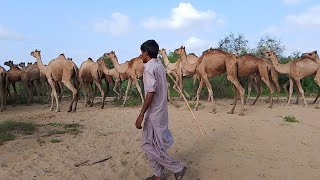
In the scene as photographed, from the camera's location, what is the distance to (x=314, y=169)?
8.04 meters

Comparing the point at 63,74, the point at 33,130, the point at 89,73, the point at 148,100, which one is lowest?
the point at 33,130

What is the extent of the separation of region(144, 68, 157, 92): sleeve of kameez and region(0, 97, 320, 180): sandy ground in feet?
6.16

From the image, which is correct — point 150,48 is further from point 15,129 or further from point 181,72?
point 181,72

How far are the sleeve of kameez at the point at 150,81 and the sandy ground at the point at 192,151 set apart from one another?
1.88m

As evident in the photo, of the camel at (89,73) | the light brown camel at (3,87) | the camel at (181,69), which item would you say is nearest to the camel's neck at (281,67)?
the camel at (181,69)

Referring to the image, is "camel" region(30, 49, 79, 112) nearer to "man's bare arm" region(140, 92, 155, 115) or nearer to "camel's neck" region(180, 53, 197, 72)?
"camel's neck" region(180, 53, 197, 72)

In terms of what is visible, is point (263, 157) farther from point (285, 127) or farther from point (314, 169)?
point (285, 127)

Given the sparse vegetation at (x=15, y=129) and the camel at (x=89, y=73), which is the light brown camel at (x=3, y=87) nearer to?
the camel at (x=89, y=73)

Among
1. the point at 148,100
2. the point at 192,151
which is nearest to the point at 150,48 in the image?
the point at 148,100

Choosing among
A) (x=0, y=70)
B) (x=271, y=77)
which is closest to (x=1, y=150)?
(x=0, y=70)

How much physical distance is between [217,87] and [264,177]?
11986 mm

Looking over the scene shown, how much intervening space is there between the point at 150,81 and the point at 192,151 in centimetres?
293

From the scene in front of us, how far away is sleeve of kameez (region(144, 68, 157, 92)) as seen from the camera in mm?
6395

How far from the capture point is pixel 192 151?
8836 millimetres
